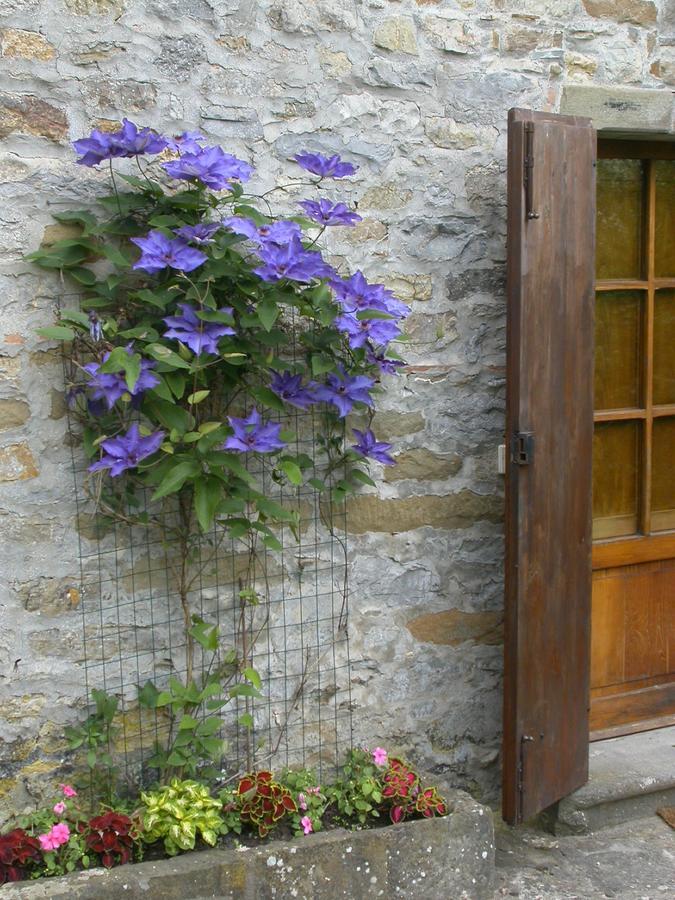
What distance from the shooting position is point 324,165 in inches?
123

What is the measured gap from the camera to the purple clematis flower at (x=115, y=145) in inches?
114

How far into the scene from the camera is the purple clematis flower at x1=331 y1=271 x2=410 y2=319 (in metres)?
3.17

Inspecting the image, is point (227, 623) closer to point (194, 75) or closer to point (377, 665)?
point (377, 665)

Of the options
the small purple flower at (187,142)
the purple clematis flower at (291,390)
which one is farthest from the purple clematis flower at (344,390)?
the small purple flower at (187,142)

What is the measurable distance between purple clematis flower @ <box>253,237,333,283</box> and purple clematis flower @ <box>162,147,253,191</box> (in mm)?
212

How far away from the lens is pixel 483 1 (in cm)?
353

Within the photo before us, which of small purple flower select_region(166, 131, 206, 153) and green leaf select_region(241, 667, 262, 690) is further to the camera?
green leaf select_region(241, 667, 262, 690)

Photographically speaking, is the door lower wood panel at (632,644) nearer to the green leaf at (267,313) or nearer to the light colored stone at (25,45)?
the green leaf at (267,313)

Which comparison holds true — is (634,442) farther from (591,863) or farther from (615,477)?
(591,863)

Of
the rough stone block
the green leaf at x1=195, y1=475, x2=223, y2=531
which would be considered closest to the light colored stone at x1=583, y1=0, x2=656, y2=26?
the rough stone block

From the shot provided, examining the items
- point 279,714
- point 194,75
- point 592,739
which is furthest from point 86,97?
point 592,739

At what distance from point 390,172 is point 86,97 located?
3.17ft

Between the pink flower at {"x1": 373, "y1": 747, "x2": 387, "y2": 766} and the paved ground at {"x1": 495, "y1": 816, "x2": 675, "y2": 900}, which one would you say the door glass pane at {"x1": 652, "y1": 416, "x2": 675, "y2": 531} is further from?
the pink flower at {"x1": 373, "y1": 747, "x2": 387, "y2": 766}

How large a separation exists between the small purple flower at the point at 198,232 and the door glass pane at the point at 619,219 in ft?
5.11
